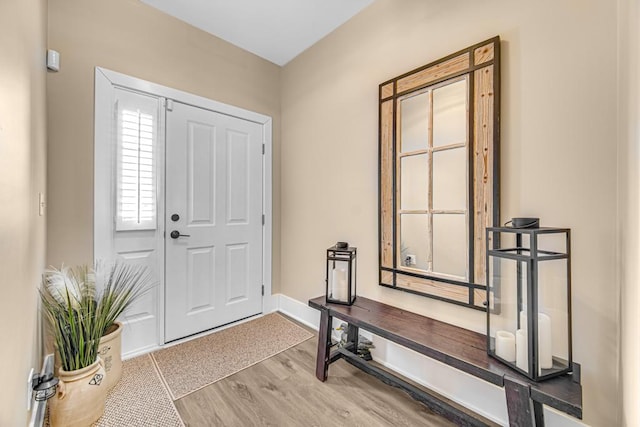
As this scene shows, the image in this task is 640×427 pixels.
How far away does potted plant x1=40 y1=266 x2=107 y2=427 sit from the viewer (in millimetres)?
1364

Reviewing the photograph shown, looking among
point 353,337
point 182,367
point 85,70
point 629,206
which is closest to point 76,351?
point 182,367

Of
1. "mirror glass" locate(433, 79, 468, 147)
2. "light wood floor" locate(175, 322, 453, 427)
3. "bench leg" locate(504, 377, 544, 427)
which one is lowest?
"light wood floor" locate(175, 322, 453, 427)

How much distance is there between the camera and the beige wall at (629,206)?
932 millimetres

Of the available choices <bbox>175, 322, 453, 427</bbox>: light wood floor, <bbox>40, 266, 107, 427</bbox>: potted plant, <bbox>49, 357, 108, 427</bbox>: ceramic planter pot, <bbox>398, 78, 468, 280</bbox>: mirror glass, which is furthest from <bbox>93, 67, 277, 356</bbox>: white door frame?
<bbox>398, 78, 468, 280</bbox>: mirror glass

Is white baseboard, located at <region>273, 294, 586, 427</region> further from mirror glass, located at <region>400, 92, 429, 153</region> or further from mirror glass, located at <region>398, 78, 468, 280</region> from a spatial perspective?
mirror glass, located at <region>400, 92, 429, 153</region>

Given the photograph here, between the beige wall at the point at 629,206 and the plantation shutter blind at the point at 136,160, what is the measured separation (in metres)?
2.69

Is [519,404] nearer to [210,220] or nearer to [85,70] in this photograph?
[210,220]

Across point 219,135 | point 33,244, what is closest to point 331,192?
point 219,135

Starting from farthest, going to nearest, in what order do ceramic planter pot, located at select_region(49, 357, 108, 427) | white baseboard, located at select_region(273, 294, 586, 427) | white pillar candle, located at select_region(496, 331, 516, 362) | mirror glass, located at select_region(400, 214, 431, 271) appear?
mirror glass, located at select_region(400, 214, 431, 271) → white baseboard, located at select_region(273, 294, 586, 427) → ceramic planter pot, located at select_region(49, 357, 108, 427) → white pillar candle, located at select_region(496, 331, 516, 362)

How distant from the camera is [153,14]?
224 cm

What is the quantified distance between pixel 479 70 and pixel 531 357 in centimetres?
141

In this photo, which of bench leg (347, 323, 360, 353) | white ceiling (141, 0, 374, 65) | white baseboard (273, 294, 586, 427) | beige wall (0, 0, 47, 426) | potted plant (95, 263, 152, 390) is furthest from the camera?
white ceiling (141, 0, 374, 65)

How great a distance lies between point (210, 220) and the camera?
2.57 m

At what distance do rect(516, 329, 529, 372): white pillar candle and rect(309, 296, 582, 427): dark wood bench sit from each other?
0.04 m
